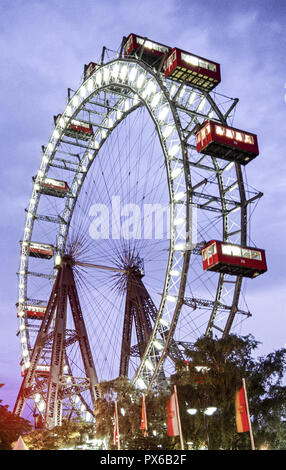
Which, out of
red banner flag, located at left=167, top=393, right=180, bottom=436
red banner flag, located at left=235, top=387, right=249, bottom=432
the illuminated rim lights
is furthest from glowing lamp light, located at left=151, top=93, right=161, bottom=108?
red banner flag, located at left=235, top=387, right=249, bottom=432

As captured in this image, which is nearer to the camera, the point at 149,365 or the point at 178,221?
the point at 178,221

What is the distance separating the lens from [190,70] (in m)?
36.2

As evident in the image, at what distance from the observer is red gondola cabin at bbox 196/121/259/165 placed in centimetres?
3253

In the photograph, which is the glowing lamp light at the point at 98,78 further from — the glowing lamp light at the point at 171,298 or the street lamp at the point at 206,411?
the street lamp at the point at 206,411

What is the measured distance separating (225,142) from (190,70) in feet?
22.7

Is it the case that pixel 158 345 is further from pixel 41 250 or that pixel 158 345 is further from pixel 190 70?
pixel 41 250

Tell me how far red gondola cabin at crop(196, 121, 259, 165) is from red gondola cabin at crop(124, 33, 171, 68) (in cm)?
995

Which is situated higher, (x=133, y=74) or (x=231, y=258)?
(x=133, y=74)

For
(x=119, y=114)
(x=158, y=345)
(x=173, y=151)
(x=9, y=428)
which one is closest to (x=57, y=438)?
(x=9, y=428)

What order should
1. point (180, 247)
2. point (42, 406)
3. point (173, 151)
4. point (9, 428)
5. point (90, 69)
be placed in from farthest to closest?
point (42, 406)
point (90, 69)
point (173, 151)
point (180, 247)
point (9, 428)

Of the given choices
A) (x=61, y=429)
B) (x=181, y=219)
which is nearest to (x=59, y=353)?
(x=61, y=429)

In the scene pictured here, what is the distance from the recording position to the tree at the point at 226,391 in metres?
26.1

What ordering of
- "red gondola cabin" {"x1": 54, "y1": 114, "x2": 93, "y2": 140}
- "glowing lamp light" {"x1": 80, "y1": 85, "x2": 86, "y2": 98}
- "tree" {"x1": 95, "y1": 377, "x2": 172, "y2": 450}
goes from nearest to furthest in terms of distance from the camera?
"tree" {"x1": 95, "y1": 377, "x2": 172, "y2": 450} → "glowing lamp light" {"x1": 80, "y1": 85, "x2": 86, "y2": 98} → "red gondola cabin" {"x1": 54, "y1": 114, "x2": 93, "y2": 140}

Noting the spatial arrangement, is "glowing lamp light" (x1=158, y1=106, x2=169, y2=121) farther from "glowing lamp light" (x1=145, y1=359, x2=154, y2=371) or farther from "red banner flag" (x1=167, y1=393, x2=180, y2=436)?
"red banner flag" (x1=167, y1=393, x2=180, y2=436)
